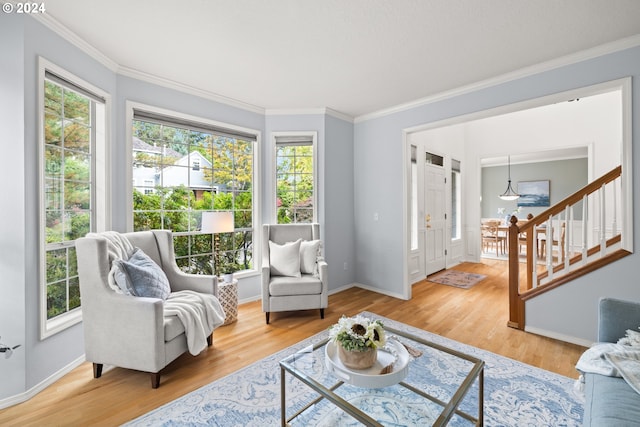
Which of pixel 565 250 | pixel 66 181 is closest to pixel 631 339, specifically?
pixel 565 250

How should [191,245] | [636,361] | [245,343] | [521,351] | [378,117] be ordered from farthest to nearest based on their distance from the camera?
[378,117], [191,245], [245,343], [521,351], [636,361]

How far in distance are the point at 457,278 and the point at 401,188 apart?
2.14 m

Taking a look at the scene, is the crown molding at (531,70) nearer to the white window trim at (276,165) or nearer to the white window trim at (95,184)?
the white window trim at (276,165)

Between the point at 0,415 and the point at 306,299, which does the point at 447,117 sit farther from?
the point at 0,415

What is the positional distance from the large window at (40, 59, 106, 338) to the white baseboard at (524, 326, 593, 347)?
13.6 feet

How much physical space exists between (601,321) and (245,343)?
8.56ft

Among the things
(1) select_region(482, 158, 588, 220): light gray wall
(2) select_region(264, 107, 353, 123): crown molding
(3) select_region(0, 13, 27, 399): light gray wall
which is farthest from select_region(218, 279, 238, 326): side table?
(1) select_region(482, 158, 588, 220): light gray wall

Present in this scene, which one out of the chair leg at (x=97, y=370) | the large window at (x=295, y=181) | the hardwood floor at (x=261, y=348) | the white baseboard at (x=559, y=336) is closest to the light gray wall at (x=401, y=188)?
the white baseboard at (x=559, y=336)

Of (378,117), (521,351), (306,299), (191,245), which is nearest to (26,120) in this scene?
(191,245)

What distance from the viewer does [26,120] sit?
1.91 m

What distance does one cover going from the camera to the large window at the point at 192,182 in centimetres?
304

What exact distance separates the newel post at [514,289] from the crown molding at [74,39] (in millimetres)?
4222

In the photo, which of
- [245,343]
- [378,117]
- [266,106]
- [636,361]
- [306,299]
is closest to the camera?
[636,361]

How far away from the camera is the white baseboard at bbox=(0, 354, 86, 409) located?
1.81 meters
